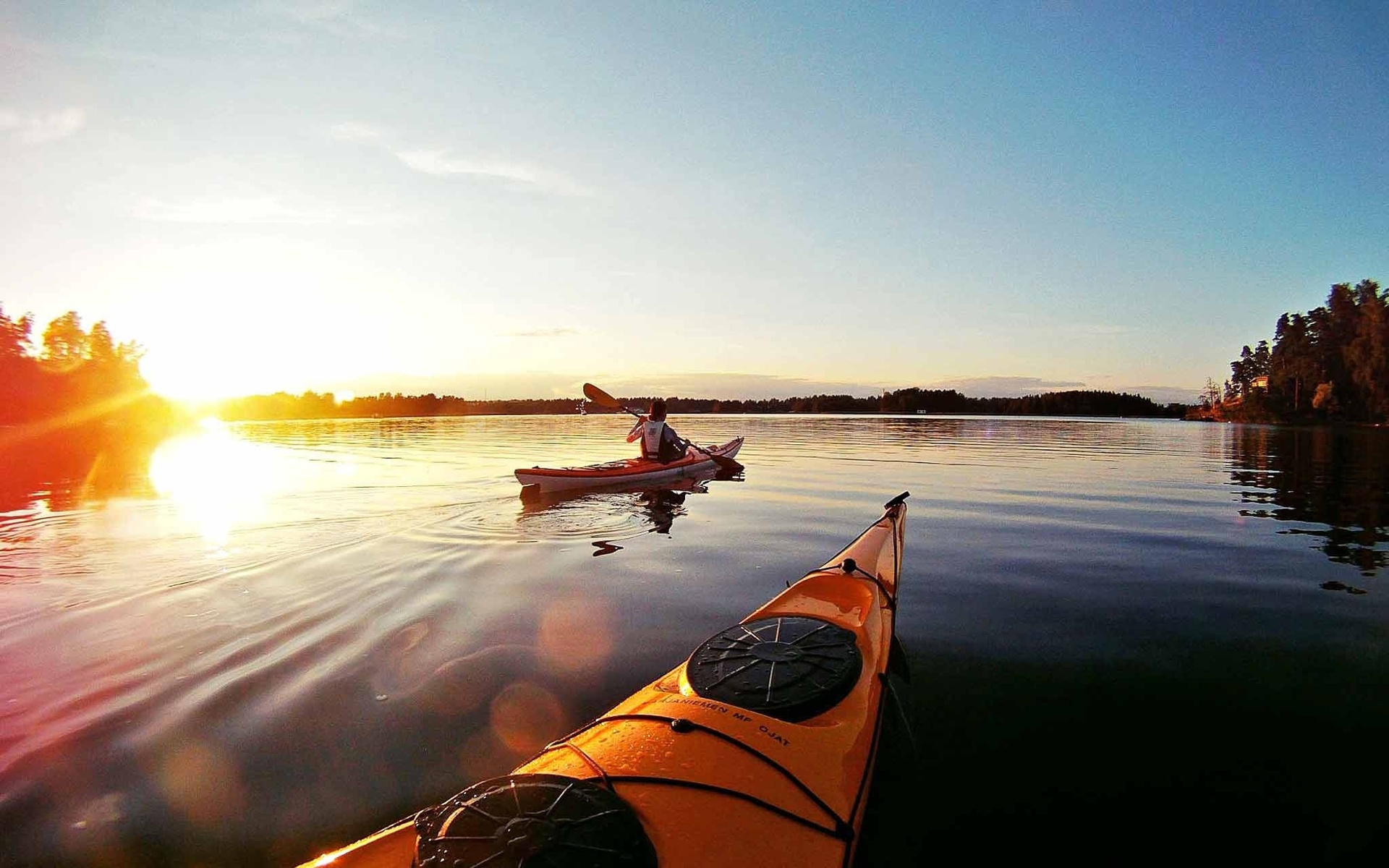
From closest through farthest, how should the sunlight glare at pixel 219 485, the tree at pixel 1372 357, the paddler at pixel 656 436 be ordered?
the sunlight glare at pixel 219 485 → the paddler at pixel 656 436 → the tree at pixel 1372 357

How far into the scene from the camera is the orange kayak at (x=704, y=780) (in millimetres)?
2062

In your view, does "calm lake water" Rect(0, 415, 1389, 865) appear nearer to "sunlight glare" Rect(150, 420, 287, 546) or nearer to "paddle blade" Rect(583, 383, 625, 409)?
"sunlight glare" Rect(150, 420, 287, 546)

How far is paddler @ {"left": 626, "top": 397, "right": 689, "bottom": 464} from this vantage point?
1758cm

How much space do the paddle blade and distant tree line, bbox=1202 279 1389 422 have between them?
84792 millimetres

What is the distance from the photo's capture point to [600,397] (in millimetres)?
18609

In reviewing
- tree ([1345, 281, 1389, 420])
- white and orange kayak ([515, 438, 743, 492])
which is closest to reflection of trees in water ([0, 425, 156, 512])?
white and orange kayak ([515, 438, 743, 492])

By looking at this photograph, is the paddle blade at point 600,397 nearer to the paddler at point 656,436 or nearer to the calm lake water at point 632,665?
the paddler at point 656,436

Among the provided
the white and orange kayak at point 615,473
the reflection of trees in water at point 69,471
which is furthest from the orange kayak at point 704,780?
the reflection of trees in water at point 69,471

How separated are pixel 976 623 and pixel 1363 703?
2.67 meters

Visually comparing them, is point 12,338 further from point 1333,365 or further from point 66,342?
point 1333,365

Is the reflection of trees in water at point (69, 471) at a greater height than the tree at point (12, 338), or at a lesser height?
lesser

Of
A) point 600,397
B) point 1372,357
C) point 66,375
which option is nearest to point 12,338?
point 66,375

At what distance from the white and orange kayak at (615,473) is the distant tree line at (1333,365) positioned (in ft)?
271

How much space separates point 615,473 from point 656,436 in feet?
7.26
